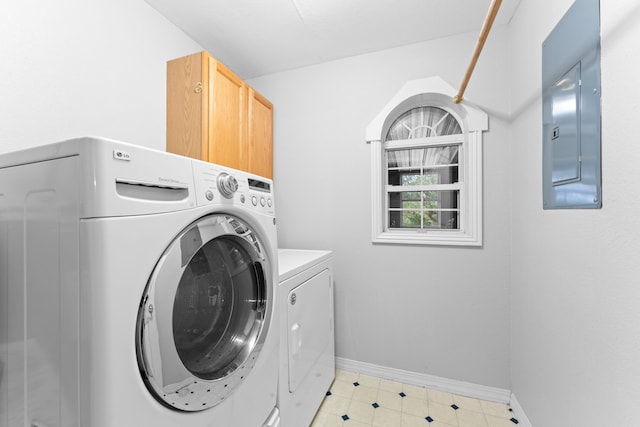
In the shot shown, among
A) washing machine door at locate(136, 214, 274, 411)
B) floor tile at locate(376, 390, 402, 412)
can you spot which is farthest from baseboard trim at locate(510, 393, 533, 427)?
washing machine door at locate(136, 214, 274, 411)

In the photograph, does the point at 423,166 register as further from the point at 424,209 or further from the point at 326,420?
the point at 326,420

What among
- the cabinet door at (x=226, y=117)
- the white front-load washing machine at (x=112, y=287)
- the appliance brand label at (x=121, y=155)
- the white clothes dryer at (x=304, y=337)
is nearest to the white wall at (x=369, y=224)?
the white clothes dryer at (x=304, y=337)

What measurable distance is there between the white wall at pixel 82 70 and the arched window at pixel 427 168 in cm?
152

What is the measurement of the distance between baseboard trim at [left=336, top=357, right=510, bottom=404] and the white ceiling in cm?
246

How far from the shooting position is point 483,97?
1834 mm

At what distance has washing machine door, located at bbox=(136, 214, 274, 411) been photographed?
669mm

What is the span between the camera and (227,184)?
0.87m

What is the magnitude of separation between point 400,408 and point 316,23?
2603mm

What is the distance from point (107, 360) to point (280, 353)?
0.80 metres

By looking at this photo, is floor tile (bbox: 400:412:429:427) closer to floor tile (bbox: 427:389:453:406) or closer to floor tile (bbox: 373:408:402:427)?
floor tile (bbox: 373:408:402:427)

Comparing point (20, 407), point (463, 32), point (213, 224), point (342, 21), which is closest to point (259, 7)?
point (342, 21)

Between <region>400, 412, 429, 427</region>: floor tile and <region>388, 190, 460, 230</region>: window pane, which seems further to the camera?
<region>388, 190, 460, 230</region>: window pane

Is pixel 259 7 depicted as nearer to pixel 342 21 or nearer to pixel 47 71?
pixel 342 21

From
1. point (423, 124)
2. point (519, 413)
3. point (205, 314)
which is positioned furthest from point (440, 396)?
point (423, 124)
